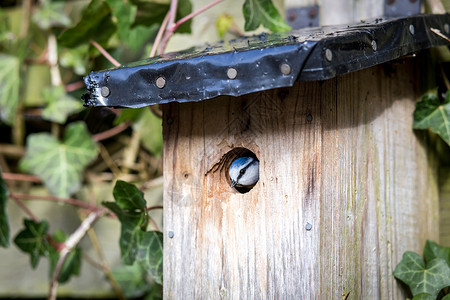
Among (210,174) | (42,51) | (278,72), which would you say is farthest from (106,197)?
(278,72)

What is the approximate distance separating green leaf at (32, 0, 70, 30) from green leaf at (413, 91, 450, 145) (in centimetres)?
146

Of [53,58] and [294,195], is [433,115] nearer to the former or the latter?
[294,195]

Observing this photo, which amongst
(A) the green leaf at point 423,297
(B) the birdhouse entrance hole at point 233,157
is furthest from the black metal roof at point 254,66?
(A) the green leaf at point 423,297

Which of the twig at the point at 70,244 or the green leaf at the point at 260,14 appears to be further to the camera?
the twig at the point at 70,244

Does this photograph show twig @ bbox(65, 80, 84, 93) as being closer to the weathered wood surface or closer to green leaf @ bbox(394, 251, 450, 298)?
the weathered wood surface

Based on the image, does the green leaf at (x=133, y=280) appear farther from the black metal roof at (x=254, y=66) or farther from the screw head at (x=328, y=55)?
the screw head at (x=328, y=55)

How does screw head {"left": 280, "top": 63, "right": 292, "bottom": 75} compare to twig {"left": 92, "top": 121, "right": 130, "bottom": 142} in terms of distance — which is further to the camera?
twig {"left": 92, "top": 121, "right": 130, "bottom": 142}

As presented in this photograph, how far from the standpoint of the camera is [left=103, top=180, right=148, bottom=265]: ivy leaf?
5.39 ft

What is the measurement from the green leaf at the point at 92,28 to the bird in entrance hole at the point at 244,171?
28.2 inches

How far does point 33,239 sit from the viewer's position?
2078 mm

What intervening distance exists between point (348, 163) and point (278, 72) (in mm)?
335

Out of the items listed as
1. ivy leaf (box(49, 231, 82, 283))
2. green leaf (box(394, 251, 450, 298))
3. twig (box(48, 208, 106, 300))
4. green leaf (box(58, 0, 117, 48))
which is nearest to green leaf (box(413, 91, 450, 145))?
green leaf (box(394, 251, 450, 298))

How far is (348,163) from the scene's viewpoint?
1.37m

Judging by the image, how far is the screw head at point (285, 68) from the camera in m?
1.14
